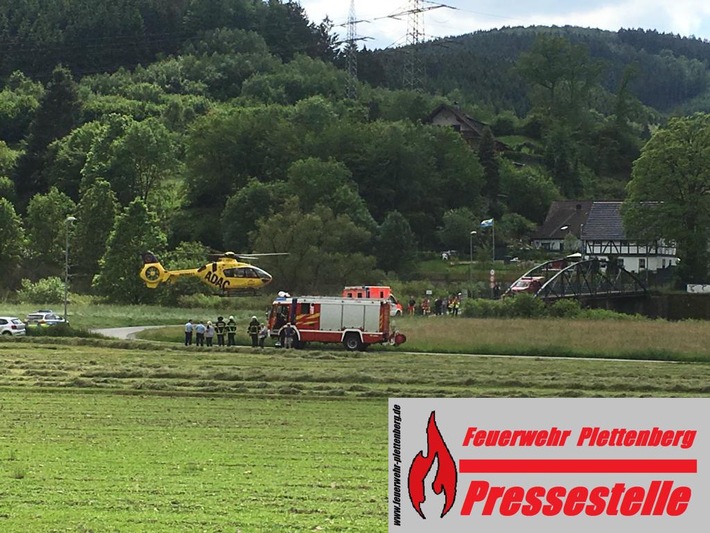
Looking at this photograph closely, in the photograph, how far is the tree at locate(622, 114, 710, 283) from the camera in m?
89.4

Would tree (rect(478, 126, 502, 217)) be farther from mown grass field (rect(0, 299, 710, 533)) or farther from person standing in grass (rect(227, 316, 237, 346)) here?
person standing in grass (rect(227, 316, 237, 346))

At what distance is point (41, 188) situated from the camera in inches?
5192

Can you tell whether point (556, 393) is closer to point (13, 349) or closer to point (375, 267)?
point (13, 349)

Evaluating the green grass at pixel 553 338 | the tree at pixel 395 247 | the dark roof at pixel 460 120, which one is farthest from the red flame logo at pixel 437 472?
the dark roof at pixel 460 120

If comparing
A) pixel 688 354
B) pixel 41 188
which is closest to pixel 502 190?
pixel 41 188

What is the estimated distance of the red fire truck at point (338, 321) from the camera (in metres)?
51.6

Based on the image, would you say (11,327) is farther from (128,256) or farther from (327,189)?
(327,189)

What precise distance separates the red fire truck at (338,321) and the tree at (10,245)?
57.2 metres

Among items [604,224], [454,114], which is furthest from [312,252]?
[454,114]

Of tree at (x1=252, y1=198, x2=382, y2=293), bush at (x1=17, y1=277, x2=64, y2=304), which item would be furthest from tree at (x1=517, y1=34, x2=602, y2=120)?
bush at (x1=17, y1=277, x2=64, y2=304)

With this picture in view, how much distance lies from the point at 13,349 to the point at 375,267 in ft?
168

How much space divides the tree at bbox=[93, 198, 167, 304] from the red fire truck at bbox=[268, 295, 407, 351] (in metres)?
35.6

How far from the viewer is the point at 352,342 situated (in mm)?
51719

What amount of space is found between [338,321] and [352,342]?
114cm
